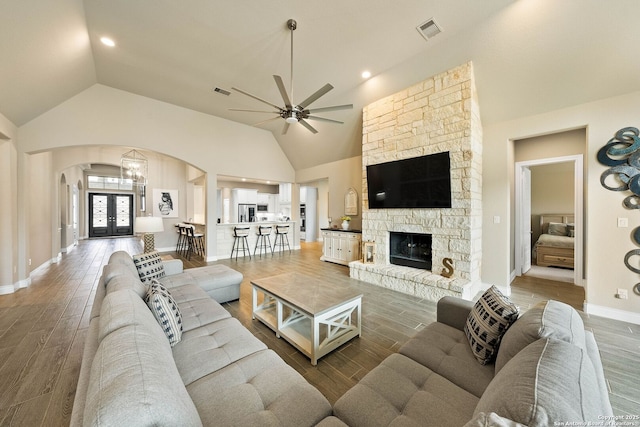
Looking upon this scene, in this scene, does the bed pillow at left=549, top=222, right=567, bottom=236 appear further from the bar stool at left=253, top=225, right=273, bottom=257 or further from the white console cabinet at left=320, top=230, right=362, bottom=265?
the bar stool at left=253, top=225, right=273, bottom=257

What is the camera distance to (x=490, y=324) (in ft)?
4.85

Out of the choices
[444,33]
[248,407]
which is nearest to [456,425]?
[248,407]

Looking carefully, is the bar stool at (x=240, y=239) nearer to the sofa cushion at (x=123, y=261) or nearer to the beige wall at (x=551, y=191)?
the sofa cushion at (x=123, y=261)

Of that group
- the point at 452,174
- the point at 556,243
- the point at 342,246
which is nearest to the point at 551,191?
the point at 556,243

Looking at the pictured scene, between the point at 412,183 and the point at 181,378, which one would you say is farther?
the point at 412,183

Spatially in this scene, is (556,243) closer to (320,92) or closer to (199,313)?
(320,92)

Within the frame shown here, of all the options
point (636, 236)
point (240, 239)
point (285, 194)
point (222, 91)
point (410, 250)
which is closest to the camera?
point (636, 236)

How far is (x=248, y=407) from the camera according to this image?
1112 millimetres

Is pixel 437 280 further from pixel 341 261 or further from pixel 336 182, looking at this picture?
pixel 336 182

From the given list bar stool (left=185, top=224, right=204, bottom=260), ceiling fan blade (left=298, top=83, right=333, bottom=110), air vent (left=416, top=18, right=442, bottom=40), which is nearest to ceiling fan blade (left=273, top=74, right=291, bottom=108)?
ceiling fan blade (left=298, top=83, right=333, bottom=110)

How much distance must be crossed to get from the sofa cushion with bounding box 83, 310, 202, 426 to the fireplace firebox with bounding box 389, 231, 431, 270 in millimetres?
4166

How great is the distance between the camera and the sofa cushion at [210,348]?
1.40 metres

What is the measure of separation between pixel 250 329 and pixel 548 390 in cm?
265

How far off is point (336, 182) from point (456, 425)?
20.5ft
